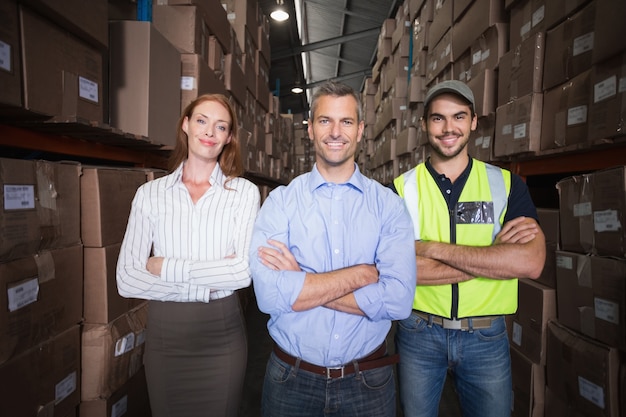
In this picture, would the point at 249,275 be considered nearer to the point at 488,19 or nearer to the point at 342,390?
the point at 342,390

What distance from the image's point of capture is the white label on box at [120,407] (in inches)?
72.7

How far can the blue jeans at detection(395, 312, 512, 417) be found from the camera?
1490 mm

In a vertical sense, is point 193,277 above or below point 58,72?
below

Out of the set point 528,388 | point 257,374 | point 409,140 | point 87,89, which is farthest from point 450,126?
point 409,140

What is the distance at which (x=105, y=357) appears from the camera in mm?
Result: 1758

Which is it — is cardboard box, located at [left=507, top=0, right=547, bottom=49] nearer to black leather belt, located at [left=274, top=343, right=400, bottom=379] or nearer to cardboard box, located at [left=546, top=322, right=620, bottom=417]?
cardboard box, located at [left=546, top=322, right=620, bottom=417]

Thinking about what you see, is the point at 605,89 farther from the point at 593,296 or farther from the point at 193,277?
the point at 193,277

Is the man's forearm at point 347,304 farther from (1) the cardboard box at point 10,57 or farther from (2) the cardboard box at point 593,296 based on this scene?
(1) the cardboard box at point 10,57

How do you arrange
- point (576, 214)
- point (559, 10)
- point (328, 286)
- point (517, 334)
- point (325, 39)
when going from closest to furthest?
point (328, 286) < point (576, 214) < point (559, 10) < point (517, 334) < point (325, 39)

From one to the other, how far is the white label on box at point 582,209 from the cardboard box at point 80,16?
2371mm

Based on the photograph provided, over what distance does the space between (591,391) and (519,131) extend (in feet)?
4.39

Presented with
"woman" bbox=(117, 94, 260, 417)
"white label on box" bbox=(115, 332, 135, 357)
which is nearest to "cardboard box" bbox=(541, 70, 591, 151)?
"woman" bbox=(117, 94, 260, 417)

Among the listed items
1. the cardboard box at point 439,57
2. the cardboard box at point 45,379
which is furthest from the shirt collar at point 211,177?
the cardboard box at point 439,57

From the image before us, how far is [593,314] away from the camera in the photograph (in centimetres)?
169
